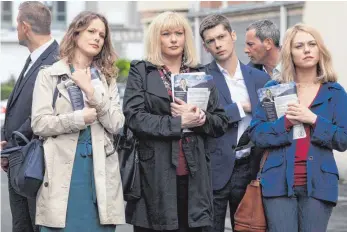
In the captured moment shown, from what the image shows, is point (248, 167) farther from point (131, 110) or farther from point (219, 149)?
point (131, 110)

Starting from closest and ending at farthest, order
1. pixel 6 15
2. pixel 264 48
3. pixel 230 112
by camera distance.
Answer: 1. pixel 230 112
2. pixel 264 48
3. pixel 6 15

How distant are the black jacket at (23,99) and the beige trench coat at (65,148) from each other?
69 centimetres

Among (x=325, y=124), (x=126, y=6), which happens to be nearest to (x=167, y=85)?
(x=325, y=124)

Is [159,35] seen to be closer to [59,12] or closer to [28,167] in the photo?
[28,167]

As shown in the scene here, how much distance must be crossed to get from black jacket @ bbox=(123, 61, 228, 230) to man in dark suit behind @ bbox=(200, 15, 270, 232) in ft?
0.92

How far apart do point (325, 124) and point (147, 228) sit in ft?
4.62

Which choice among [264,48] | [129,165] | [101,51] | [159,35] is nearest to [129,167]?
[129,165]

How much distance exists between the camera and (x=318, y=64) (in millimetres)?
5895

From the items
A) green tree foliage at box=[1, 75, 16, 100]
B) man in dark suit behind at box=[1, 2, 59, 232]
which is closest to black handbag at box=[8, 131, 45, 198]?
man in dark suit behind at box=[1, 2, 59, 232]

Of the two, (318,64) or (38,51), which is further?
(38,51)

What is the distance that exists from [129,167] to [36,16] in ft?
5.17

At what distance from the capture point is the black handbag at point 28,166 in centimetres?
555

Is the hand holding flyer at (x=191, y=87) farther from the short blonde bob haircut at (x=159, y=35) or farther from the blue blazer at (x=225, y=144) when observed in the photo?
the blue blazer at (x=225, y=144)

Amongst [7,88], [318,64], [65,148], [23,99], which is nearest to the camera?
[65,148]
